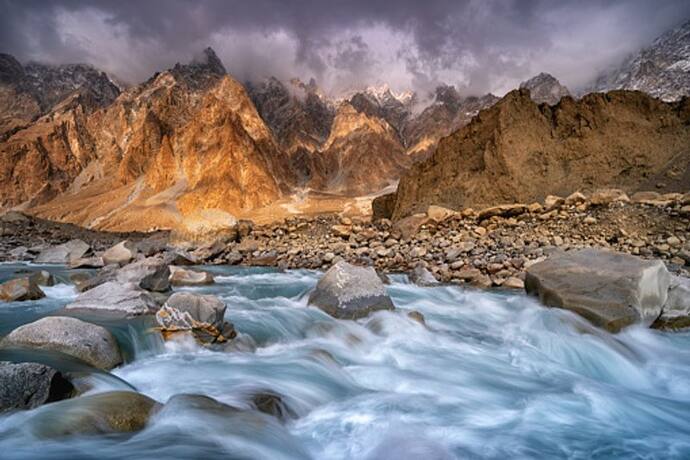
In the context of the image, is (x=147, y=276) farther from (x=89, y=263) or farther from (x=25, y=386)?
(x=89, y=263)

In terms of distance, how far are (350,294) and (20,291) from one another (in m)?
7.54

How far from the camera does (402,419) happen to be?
4.64m

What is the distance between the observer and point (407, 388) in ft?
18.8

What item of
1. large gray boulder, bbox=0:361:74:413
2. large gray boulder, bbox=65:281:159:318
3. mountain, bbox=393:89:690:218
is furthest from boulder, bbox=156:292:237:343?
mountain, bbox=393:89:690:218

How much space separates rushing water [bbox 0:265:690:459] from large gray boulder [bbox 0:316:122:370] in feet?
0.99

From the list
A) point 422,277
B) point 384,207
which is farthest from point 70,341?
point 384,207

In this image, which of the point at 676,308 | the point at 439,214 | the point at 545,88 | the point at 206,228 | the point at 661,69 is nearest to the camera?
the point at 676,308

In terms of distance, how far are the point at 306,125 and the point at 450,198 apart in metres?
169

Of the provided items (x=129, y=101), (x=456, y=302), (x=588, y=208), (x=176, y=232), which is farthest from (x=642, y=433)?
(x=129, y=101)

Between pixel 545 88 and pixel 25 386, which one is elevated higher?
pixel 545 88

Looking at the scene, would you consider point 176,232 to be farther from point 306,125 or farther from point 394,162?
point 306,125

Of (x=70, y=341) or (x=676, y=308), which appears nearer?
(x=70, y=341)

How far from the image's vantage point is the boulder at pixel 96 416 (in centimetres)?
356

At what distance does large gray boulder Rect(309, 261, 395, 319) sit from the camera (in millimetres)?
8594
